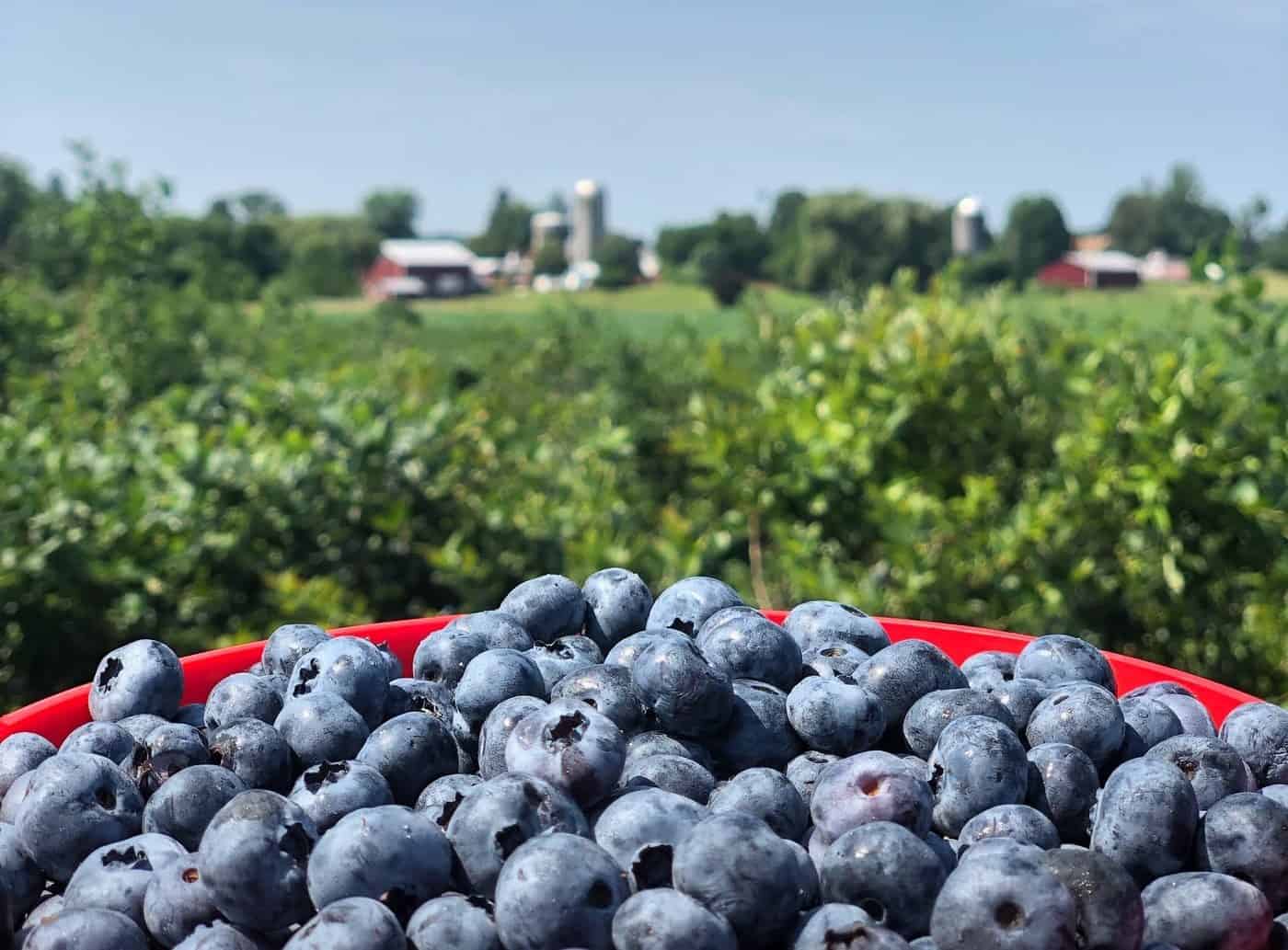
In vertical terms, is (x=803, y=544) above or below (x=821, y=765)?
below

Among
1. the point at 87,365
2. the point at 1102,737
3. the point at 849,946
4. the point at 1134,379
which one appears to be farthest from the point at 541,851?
the point at 87,365

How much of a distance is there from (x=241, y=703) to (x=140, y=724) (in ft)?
0.29

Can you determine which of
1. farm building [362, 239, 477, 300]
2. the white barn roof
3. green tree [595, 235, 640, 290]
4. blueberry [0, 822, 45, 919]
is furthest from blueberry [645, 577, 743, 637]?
the white barn roof

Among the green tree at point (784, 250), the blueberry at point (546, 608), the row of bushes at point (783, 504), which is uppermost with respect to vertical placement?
the green tree at point (784, 250)

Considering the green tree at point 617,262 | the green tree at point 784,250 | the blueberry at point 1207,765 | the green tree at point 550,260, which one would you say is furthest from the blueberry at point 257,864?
the green tree at point 550,260

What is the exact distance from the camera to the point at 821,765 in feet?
3.23

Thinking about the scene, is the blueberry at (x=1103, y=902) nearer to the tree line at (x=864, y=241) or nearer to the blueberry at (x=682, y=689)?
the blueberry at (x=682, y=689)

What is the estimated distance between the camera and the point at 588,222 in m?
70.4

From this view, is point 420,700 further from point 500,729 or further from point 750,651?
point 750,651

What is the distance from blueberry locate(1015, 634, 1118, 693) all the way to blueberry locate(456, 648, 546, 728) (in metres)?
0.48

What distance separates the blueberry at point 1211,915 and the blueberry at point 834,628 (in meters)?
0.40

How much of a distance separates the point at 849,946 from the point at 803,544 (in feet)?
7.58

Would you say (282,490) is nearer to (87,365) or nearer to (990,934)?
(87,365)

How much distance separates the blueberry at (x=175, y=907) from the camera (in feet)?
2.70
